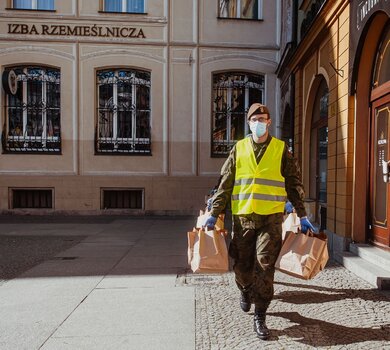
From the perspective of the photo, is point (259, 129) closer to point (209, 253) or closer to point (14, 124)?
point (209, 253)

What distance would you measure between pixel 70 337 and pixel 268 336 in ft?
5.39

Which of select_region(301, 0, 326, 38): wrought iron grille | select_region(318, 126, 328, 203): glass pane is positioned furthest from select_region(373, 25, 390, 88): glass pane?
select_region(301, 0, 326, 38): wrought iron grille

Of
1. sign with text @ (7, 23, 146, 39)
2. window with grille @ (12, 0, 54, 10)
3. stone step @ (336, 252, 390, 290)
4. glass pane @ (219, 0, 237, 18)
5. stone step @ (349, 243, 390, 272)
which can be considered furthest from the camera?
glass pane @ (219, 0, 237, 18)

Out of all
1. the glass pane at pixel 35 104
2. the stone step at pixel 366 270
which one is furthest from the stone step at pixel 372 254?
the glass pane at pixel 35 104

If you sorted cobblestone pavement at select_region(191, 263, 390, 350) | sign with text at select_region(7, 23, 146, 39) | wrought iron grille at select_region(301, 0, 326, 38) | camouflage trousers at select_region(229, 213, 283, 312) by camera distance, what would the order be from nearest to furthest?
cobblestone pavement at select_region(191, 263, 390, 350) < camouflage trousers at select_region(229, 213, 283, 312) < wrought iron grille at select_region(301, 0, 326, 38) < sign with text at select_region(7, 23, 146, 39)

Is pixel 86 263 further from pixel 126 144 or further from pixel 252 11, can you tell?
pixel 252 11

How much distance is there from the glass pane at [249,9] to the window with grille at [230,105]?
1.80m

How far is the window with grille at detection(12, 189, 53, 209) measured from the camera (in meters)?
12.7

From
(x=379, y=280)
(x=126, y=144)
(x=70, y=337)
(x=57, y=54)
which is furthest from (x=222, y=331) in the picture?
(x=57, y=54)

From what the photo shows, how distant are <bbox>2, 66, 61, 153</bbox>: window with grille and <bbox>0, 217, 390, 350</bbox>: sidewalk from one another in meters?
6.16

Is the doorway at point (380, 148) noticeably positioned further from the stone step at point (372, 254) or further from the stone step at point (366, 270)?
the stone step at point (366, 270)

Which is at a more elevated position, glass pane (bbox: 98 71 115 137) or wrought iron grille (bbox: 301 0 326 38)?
wrought iron grille (bbox: 301 0 326 38)

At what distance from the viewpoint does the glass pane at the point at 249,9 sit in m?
13.1

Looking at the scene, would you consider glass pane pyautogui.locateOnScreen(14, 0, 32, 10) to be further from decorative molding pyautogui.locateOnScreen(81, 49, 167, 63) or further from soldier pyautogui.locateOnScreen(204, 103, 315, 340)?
soldier pyautogui.locateOnScreen(204, 103, 315, 340)
